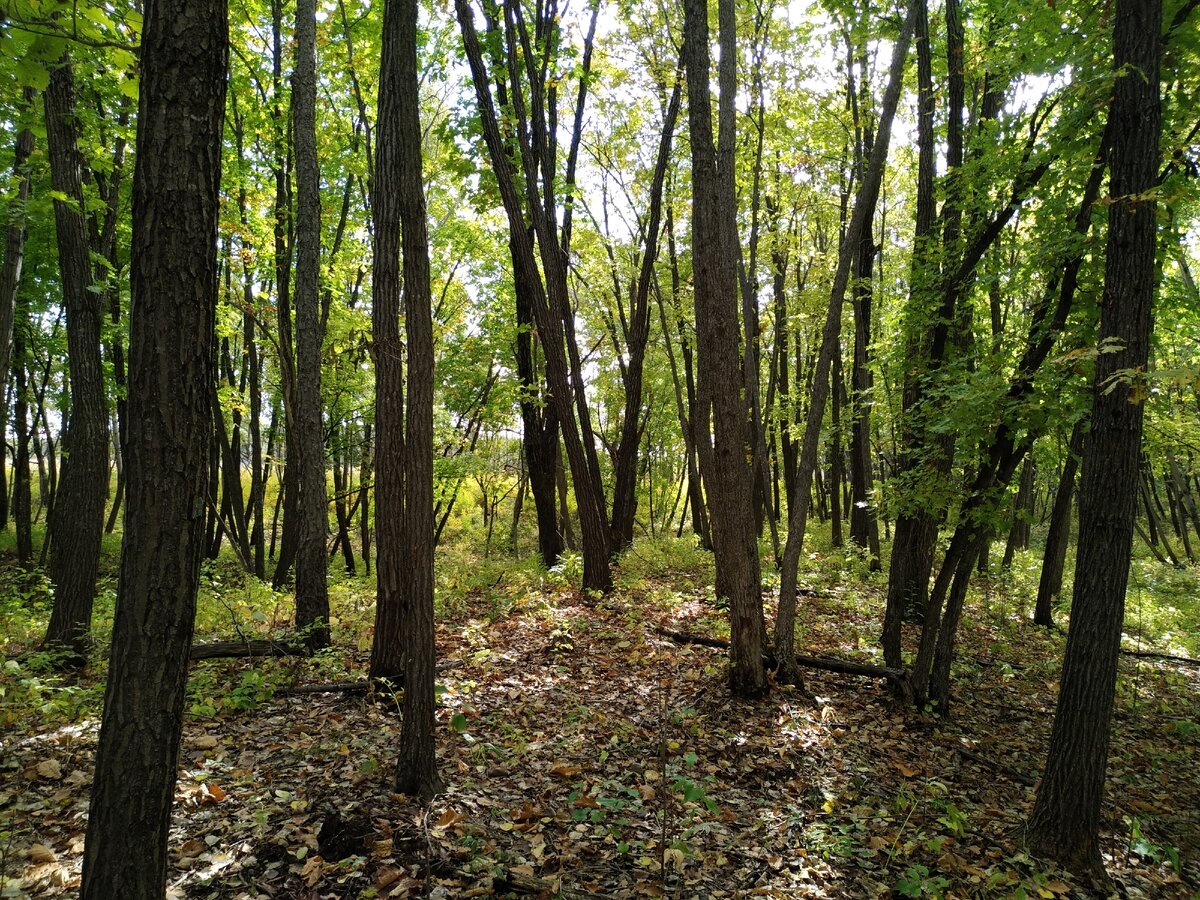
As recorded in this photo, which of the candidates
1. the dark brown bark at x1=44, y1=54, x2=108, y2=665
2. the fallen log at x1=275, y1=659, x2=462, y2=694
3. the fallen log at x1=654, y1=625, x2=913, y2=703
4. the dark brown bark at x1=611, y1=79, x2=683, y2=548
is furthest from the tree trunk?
the dark brown bark at x1=611, y1=79, x2=683, y2=548

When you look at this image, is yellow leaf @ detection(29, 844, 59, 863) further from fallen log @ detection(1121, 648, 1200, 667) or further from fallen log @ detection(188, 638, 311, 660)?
fallen log @ detection(1121, 648, 1200, 667)

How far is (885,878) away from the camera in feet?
13.3

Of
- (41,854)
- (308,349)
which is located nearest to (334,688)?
(41,854)

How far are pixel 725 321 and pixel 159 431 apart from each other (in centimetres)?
530

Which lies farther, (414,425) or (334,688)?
(334,688)

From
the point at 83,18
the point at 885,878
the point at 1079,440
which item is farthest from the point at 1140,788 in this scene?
the point at 83,18

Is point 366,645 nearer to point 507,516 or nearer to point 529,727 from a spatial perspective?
point 529,727

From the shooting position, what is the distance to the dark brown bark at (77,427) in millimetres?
6773

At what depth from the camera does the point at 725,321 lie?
6.56 m

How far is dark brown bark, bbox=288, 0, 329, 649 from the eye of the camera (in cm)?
727

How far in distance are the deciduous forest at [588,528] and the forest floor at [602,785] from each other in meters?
0.04

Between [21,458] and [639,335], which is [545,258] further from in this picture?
[21,458]

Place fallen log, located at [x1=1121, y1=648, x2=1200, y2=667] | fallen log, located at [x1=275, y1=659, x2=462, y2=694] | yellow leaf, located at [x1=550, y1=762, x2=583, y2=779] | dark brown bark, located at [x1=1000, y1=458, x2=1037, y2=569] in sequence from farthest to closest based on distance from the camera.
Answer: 1. dark brown bark, located at [x1=1000, y1=458, x2=1037, y2=569]
2. fallen log, located at [x1=1121, y1=648, x2=1200, y2=667]
3. fallen log, located at [x1=275, y1=659, x2=462, y2=694]
4. yellow leaf, located at [x1=550, y1=762, x2=583, y2=779]

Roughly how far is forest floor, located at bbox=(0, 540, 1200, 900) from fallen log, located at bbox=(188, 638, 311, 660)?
154 millimetres
